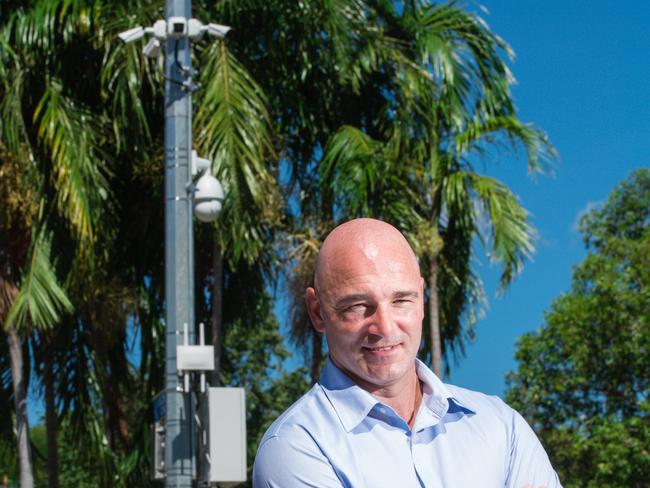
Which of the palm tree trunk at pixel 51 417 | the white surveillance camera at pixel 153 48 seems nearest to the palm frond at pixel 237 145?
the palm tree trunk at pixel 51 417

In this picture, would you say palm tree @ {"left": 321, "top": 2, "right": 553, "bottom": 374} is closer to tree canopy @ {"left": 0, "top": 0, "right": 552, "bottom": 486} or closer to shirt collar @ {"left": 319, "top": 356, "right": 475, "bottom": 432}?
tree canopy @ {"left": 0, "top": 0, "right": 552, "bottom": 486}

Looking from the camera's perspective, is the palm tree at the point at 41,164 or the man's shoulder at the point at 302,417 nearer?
the man's shoulder at the point at 302,417

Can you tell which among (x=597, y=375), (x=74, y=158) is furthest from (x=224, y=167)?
(x=597, y=375)

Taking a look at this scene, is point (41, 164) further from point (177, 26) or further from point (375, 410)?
point (375, 410)

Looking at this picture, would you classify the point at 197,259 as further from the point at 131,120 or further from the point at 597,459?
the point at 597,459

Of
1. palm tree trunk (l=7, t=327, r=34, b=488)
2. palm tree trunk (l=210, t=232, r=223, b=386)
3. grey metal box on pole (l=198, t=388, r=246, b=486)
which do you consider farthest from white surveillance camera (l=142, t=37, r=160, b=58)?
palm tree trunk (l=7, t=327, r=34, b=488)

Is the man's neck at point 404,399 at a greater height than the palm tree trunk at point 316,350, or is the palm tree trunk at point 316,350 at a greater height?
the palm tree trunk at point 316,350

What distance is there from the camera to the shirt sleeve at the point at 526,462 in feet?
7.42

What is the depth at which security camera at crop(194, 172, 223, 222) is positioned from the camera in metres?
8.66

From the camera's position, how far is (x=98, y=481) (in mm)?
15898

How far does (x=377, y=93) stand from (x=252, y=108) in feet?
9.84

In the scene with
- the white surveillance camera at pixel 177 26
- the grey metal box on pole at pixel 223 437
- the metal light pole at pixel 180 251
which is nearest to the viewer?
the grey metal box on pole at pixel 223 437

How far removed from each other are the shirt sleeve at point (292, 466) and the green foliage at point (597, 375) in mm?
22571

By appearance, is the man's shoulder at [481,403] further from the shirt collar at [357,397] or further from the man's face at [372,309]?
the man's face at [372,309]
